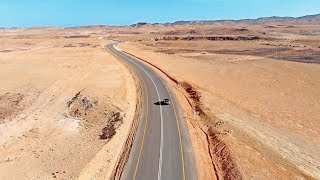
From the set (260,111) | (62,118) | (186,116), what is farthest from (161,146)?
(62,118)

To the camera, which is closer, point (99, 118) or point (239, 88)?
point (99, 118)

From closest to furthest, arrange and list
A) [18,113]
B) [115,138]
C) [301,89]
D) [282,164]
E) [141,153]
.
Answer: [282,164], [141,153], [115,138], [18,113], [301,89]

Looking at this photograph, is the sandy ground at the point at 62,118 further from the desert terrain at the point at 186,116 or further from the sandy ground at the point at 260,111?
the sandy ground at the point at 260,111

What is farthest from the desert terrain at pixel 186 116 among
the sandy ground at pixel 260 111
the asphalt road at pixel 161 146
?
the asphalt road at pixel 161 146

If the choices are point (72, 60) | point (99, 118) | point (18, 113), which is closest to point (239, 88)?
point (99, 118)

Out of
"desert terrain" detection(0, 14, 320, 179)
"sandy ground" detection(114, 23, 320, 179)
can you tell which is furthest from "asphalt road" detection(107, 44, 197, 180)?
"sandy ground" detection(114, 23, 320, 179)

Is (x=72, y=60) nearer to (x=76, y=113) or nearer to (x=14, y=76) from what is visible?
(x=14, y=76)
